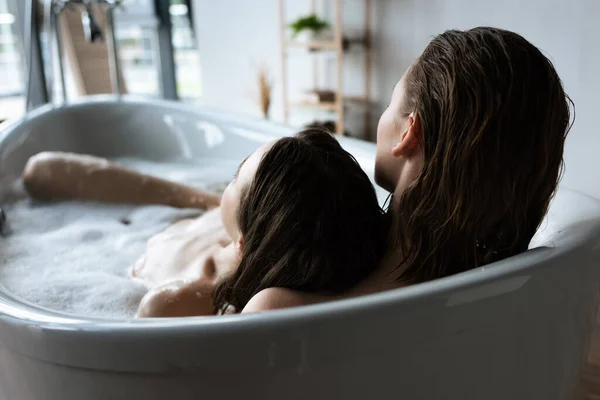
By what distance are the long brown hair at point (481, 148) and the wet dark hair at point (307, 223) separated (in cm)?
9

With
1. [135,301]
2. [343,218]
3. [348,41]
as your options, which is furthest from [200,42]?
[343,218]

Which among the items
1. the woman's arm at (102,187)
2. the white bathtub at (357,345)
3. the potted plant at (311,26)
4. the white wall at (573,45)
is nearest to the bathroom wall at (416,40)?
the white wall at (573,45)

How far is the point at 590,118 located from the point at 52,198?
1.89 metres

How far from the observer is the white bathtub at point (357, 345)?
62cm

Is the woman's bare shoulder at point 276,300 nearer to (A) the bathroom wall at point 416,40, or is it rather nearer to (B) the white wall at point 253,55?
(A) the bathroom wall at point 416,40

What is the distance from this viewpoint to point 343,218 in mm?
915

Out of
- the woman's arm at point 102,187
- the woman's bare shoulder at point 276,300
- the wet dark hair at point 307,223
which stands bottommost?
the woman's arm at point 102,187

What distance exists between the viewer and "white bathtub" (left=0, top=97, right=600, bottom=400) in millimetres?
624

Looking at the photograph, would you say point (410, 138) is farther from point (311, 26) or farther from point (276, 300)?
point (311, 26)

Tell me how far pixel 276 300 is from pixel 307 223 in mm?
118

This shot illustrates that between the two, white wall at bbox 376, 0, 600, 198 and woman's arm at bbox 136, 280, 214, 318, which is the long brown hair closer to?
woman's arm at bbox 136, 280, 214, 318

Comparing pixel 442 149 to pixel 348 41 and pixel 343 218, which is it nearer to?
pixel 343 218

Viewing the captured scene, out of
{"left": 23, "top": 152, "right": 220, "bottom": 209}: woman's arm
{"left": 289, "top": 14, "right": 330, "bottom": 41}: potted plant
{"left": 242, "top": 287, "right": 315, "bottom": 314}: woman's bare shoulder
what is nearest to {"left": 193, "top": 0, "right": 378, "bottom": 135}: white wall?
{"left": 289, "top": 14, "right": 330, "bottom": 41}: potted plant

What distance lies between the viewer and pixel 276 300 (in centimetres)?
85
